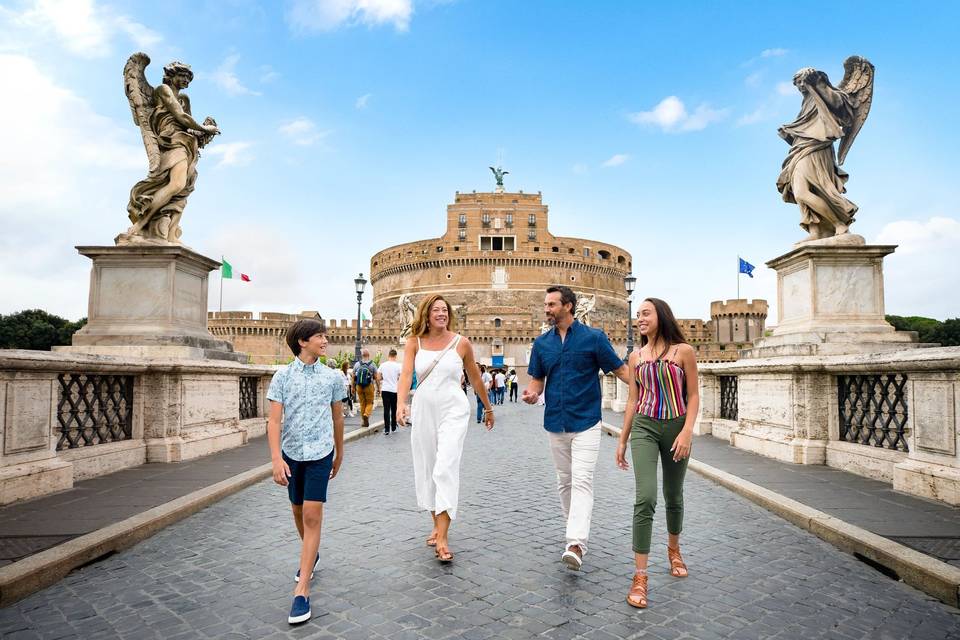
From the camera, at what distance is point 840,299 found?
6.97 metres

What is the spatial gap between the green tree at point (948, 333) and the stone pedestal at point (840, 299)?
57535 mm

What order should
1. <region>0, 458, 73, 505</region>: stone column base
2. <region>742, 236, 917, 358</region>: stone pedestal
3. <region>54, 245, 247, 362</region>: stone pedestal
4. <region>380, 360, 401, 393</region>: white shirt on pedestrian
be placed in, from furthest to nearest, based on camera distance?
<region>380, 360, 401, 393</region>: white shirt on pedestrian → <region>54, 245, 247, 362</region>: stone pedestal → <region>742, 236, 917, 358</region>: stone pedestal → <region>0, 458, 73, 505</region>: stone column base

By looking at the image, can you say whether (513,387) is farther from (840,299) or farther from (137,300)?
(137,300)

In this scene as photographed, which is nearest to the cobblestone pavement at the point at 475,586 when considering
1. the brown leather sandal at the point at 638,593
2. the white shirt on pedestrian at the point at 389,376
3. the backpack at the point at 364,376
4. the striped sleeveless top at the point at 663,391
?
the brown leather sandal at the point at 638,593

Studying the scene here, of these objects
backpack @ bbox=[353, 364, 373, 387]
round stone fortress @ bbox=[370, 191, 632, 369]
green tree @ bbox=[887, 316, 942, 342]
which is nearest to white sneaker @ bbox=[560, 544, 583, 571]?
backpack @ bbox=[353, 364, 373, 387]

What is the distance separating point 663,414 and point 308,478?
1831 millimetres

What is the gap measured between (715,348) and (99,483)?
195ft

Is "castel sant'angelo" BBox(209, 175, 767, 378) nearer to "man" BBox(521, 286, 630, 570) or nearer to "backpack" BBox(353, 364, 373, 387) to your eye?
"backpack" BBox(353, 364, 373, 387)

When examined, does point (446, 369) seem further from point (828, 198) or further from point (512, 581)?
point (828, 198)

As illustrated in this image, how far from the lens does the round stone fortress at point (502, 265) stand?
6944 cm

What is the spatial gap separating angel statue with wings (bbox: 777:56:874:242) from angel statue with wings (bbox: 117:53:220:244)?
279 inches

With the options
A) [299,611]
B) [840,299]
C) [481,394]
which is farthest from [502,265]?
[299,611]

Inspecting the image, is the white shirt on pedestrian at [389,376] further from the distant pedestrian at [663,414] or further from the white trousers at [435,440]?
the distant pedestrian at [663,414]

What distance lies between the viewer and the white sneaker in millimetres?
3391
